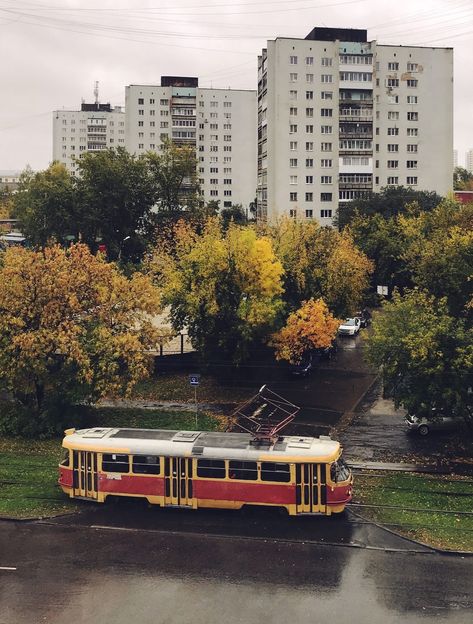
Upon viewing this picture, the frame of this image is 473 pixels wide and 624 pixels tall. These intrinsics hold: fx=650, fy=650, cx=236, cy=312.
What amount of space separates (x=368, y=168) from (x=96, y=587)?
7421cm

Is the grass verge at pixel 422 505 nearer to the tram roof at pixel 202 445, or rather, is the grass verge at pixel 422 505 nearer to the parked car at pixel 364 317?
the tram roof at pixel 202 445

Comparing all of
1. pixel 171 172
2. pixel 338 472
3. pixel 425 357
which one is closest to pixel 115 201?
pixel 171 172

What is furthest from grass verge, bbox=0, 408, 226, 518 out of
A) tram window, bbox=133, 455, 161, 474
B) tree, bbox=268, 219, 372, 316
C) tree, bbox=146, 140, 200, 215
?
tree, bbox=146, 140, 200, 215

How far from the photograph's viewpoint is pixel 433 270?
3597 cm

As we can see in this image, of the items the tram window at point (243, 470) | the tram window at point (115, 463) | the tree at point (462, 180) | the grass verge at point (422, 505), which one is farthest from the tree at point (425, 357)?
the tree at point (462, 180)

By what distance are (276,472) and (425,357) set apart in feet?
29.1

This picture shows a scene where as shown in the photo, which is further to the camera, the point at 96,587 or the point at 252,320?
the point at 252,320

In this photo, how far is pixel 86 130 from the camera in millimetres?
182250

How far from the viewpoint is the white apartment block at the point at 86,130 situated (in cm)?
17738

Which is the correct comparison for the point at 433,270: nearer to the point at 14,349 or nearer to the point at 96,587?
the point at 14,349

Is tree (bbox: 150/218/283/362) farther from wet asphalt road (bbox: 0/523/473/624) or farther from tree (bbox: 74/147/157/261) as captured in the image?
tree (bbox: 74/147/157/261)

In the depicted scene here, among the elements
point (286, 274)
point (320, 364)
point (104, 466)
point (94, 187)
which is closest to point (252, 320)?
point (286, 274)

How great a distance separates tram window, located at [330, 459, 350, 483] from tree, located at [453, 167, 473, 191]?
112 metres

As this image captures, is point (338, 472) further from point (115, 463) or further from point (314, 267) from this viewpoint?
point (314, 267)
